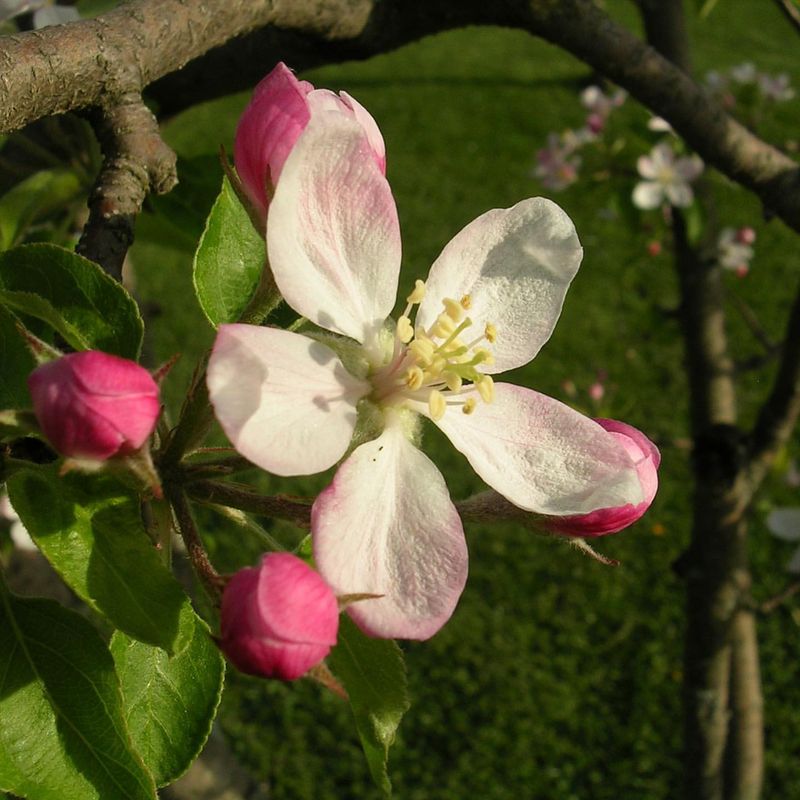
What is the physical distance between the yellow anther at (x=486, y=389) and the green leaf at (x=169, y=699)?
0.33 meters

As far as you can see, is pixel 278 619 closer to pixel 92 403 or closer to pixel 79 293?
pixel 92 403

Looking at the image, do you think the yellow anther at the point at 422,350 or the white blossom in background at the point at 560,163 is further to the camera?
the white blossom in background at the point at 560,163

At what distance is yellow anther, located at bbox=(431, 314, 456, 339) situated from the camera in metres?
0.98

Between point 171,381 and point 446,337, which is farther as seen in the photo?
point 171,381

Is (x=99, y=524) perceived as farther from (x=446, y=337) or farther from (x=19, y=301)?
(x=446, y=337)

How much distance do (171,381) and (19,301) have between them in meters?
4.29

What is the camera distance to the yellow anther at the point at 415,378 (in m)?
A: 0.94

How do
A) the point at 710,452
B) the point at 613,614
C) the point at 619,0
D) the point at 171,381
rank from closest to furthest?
1. the point at 710,452
2. the point at 613,614
3. the point at 171,381
4. the point at 619,0

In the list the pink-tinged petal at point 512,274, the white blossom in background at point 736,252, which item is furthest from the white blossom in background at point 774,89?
the pink-tinged petal at point 512,274

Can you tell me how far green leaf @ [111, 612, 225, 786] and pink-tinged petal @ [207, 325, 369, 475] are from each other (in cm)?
22

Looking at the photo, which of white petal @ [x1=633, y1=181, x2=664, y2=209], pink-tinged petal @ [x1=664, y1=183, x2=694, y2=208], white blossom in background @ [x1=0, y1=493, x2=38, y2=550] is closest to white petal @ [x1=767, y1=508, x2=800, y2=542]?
pink-tinged petal @ [x1=664, y1=183, x2=694, y2=208]

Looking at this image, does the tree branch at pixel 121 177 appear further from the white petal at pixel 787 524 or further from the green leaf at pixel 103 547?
the white petal at pixel 787 524

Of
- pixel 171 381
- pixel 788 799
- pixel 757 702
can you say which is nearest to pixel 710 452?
pixel 757 702

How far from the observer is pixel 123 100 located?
95 cm
